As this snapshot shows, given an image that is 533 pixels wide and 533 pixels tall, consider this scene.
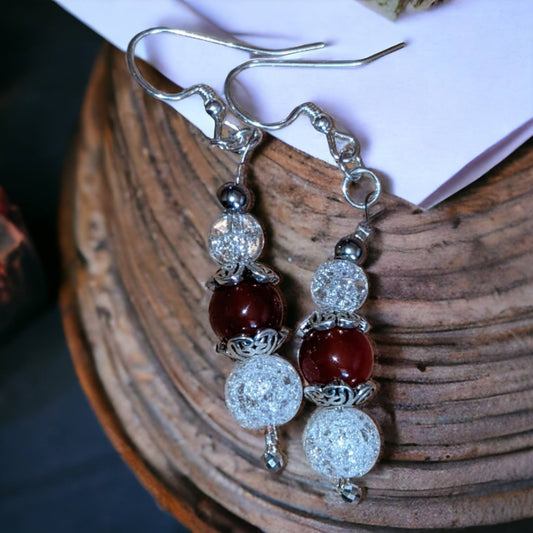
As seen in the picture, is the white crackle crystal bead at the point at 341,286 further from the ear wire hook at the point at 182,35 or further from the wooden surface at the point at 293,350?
the ear wire hook at the point at 182,35

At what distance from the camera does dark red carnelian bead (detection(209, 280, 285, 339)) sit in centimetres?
68

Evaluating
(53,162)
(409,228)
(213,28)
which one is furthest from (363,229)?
(53,162)

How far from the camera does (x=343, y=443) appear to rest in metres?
0.63

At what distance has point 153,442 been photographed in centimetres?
80

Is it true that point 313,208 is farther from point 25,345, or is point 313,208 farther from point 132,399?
point 25,345

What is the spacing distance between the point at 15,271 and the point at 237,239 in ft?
1.17

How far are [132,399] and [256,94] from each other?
14.5 inches

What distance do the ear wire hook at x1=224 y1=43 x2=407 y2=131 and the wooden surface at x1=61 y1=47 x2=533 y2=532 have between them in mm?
32

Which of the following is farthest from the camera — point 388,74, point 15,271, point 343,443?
point 15,271

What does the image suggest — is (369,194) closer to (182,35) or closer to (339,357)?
(339,357)

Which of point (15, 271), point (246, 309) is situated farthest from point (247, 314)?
point (15, 271)

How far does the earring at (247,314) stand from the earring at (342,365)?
0.09ft

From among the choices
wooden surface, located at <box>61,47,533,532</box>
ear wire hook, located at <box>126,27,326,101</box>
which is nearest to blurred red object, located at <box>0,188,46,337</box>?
wooden surface, located at <box>61,47,533,532</box>

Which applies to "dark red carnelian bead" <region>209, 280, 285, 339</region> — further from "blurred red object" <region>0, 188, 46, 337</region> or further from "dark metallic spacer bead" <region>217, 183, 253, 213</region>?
"blurred red object" <region>0, 188, 46, 337</region>
